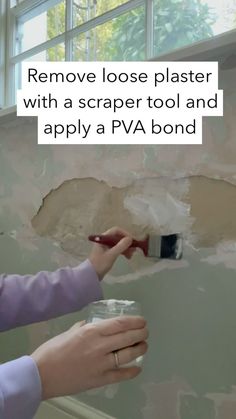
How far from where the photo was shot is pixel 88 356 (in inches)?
22.1

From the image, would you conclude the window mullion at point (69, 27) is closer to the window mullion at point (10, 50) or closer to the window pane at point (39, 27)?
the window pane at point (39, 27)

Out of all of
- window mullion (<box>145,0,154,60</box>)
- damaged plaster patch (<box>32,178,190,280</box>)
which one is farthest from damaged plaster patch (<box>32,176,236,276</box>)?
window mullion (<box>145,0,154,60</box>)

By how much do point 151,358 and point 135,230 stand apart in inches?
9.5

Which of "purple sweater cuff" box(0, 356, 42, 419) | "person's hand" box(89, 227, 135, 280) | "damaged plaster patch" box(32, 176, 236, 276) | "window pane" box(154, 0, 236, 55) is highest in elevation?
"window pane" box(154, 0, 236, 55)

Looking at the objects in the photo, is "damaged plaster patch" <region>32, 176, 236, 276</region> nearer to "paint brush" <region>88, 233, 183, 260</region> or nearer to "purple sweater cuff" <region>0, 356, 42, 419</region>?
"paint brush" <region>88, 233, 183, 260</region>

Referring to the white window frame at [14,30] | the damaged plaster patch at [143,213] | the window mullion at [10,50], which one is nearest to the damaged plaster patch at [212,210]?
the damaged plaster patch at [143,213]

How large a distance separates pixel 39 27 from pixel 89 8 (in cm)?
25

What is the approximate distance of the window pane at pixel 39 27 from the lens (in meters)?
1.37

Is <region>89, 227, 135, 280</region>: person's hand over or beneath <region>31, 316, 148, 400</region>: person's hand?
over

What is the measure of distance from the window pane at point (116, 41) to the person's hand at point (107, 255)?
1.42ft

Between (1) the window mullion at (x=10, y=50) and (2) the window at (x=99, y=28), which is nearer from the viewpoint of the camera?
(2) the window at (x=99, y=28)

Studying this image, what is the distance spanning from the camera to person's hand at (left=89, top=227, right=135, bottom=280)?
901 millimetres

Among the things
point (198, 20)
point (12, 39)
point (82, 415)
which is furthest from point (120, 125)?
point (12, 39)

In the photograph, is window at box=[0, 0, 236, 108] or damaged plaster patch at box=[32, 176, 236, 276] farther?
window at box=[0, 0, 236, 108]
